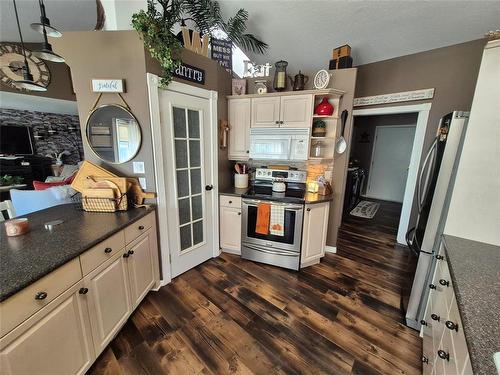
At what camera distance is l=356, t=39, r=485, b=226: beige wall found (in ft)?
8.00

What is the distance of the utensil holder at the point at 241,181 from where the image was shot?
9.32ft

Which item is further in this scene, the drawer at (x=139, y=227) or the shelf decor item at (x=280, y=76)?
the shelf decor item at (x=280, y=76)

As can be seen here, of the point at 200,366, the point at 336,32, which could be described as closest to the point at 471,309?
the point at 200,366

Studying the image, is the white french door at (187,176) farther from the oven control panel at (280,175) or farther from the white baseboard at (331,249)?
the white baseboard at (331,249)

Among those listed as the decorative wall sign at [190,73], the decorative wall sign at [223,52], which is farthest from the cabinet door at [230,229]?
the decorative wall sign at [223,52]

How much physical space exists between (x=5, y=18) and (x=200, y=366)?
16.2ft

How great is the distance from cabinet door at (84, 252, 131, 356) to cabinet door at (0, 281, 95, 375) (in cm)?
6

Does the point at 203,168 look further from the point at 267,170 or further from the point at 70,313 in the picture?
the point at 70,313

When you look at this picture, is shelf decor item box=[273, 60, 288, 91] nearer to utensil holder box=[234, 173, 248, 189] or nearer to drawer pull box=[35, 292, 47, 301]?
utensil holder box=[234, 173, 248, 189]

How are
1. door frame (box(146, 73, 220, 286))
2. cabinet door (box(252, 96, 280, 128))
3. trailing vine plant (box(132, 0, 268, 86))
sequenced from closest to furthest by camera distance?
1. trailing vine plant (box(132, 0, 268, 86))
2. door frame (box(146, 73, 220, 286))
3. cabinet door (box(252, 96, 280, 128))

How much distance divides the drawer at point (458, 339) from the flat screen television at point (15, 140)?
7.37 m

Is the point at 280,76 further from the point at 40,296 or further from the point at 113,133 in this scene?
the point at 40,296

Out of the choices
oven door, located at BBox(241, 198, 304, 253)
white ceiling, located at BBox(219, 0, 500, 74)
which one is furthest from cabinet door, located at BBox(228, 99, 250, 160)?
white ceiling, located at BBox(219, 0, 500, 74)

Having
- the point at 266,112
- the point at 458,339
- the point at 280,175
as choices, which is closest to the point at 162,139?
the point at 266,112
